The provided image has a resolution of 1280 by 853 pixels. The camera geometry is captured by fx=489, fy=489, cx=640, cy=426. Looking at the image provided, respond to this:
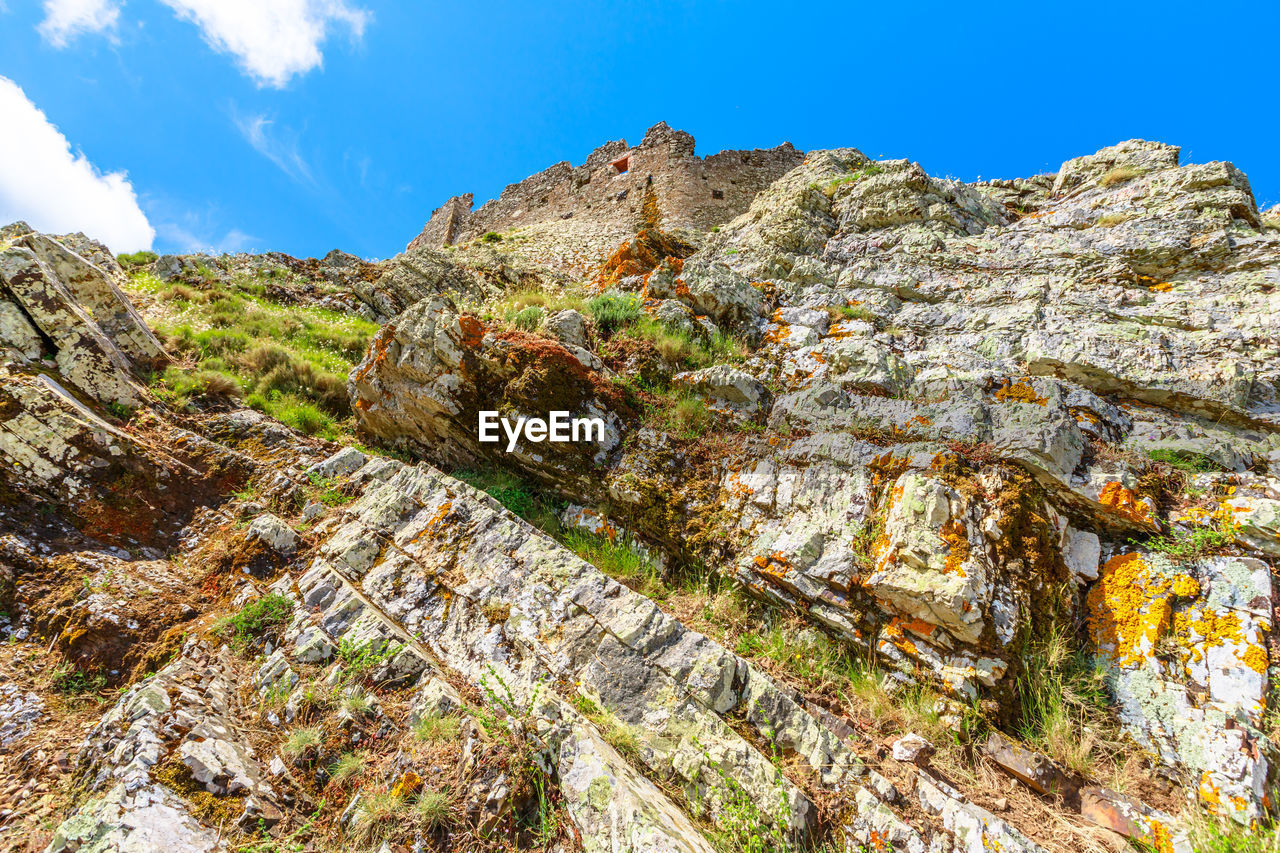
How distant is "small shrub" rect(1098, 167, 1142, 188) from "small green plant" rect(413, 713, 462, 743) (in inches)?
483

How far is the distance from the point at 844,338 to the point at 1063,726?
492cm

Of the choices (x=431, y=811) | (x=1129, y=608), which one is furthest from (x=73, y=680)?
(x=1129, y=608)

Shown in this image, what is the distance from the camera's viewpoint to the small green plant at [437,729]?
134 inches

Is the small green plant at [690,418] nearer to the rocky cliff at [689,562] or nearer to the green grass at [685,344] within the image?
the rocky cliff at [689,562]

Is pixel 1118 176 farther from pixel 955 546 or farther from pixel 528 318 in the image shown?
pixel 528 318

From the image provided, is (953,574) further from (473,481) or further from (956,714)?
(473,481)

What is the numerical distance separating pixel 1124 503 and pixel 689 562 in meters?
4.05

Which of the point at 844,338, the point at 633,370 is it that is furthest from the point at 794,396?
the point at 633,370

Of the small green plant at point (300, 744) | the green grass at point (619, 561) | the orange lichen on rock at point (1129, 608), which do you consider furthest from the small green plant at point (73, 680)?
the orange lichen on rock at point (1129, 608)

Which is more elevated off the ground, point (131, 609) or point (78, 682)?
point (131, 609)

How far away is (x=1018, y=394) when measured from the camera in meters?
5.32

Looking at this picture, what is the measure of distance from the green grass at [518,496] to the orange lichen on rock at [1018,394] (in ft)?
17.2

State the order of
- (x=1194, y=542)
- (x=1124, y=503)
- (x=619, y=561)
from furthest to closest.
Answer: (x=619, y=561), (x=1124, y=503), (x=1194, y=542)

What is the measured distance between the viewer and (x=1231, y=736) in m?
3.34
